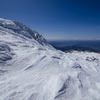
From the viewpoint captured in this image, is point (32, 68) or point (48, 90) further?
point (32, 68)

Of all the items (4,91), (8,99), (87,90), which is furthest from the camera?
(87,90)

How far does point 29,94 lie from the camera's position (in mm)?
1992

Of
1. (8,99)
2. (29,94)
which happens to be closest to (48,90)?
(29,94)

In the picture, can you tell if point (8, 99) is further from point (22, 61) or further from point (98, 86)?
point (98, 86)

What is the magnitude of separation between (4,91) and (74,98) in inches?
87.2

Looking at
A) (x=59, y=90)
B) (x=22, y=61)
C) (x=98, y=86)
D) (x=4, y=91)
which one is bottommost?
(x=98, y=86)

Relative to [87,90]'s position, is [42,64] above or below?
above

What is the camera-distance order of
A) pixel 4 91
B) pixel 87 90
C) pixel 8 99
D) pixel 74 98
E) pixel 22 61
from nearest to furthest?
1. pixel 8 99
2. pixel 4 91
3. pixel 74 98
4. pixel 87 90
5. pixel 22 61

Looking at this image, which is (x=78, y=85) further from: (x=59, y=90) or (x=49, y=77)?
(x=49, y=77)

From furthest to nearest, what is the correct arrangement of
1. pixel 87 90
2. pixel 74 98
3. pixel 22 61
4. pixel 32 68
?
pixel 22 61 → pixel 32 68 → pixel 87 90 → pixel 74 98

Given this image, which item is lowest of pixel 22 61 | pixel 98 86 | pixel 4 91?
pixel 98 86

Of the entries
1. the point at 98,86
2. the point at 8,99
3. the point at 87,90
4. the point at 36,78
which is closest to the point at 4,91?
the point at 8,99

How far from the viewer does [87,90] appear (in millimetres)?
2484

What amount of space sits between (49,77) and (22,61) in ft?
5.65
